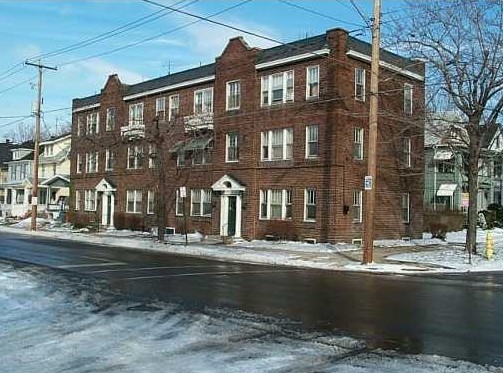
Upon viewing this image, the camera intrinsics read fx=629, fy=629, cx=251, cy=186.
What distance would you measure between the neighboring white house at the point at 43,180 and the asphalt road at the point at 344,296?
45838 millimetres

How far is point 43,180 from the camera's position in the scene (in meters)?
69.1

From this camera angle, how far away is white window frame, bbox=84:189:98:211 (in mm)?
47875

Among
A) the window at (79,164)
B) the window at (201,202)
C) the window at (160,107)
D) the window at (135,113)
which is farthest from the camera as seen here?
the window at (79,164)

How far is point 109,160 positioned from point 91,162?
3.50 m

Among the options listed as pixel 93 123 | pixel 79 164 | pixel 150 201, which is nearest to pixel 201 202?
pixel 150 201

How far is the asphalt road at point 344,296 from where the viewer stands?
8.96 meters

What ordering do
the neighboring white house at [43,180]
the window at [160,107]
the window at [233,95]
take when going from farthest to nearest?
the neighboring white house at [43,180] < the window at [160,107] < the window at [233,95]

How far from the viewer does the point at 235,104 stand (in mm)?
34375

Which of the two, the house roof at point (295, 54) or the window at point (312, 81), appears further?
the window at point (312, 81)

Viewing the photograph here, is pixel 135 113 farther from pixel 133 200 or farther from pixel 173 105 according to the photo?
pixel 133 200

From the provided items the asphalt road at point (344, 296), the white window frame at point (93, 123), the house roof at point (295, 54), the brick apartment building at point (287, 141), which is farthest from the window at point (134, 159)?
the asphalt road at point (344, 296)

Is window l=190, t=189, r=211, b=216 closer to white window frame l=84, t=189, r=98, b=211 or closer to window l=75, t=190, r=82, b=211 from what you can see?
white window frame l=84, t=189, r=98, b=211

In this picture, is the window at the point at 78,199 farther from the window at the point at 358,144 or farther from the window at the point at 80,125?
the window at the point at 358,144

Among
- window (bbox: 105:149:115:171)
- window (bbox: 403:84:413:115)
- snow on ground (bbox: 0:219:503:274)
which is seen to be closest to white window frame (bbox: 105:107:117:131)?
window (bbox: 105:149:115:171)
